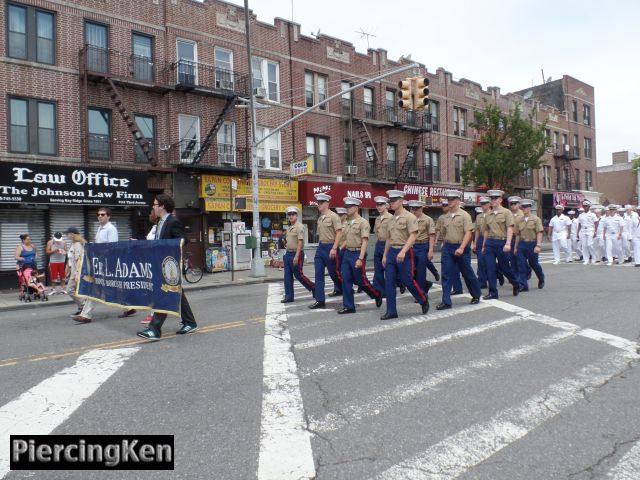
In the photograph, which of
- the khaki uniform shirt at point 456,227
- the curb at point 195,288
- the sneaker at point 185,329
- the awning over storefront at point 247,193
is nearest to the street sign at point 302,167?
the awning over storefront at point 247,193

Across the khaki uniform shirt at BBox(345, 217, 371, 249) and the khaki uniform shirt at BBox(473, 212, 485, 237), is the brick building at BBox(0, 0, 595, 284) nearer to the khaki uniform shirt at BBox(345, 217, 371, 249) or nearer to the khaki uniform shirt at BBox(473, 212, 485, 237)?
the khaki uniform shirt at BBox(473, 212, 485, 237)

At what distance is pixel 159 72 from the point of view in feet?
64.3

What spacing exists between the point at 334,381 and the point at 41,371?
124 inches

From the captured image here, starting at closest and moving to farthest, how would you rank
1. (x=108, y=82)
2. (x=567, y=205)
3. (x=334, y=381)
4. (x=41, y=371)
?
(x=334, y=381)
(x=41, y=371)
(x=108, y=82)
(x=567, y=205)

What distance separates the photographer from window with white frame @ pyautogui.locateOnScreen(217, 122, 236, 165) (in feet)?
69.9

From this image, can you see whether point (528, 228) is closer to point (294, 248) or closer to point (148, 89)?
point (294, 248)

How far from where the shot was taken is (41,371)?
5430mm

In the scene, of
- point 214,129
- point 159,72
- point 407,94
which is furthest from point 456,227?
point 159,72

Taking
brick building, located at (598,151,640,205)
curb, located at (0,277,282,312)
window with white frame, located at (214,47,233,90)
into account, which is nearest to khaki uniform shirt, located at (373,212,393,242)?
curb, located at (0,277,282,312)

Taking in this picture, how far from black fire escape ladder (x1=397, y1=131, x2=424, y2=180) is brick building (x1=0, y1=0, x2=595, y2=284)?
105 mm

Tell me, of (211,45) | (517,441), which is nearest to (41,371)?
(517,441)

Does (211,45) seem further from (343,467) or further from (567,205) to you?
(567,205)

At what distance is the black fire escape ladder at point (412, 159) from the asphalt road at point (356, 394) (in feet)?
71.4

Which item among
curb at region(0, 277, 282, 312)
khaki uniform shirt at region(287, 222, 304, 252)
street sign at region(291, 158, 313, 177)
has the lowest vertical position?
curb at region(0, 277, 282, 312)
